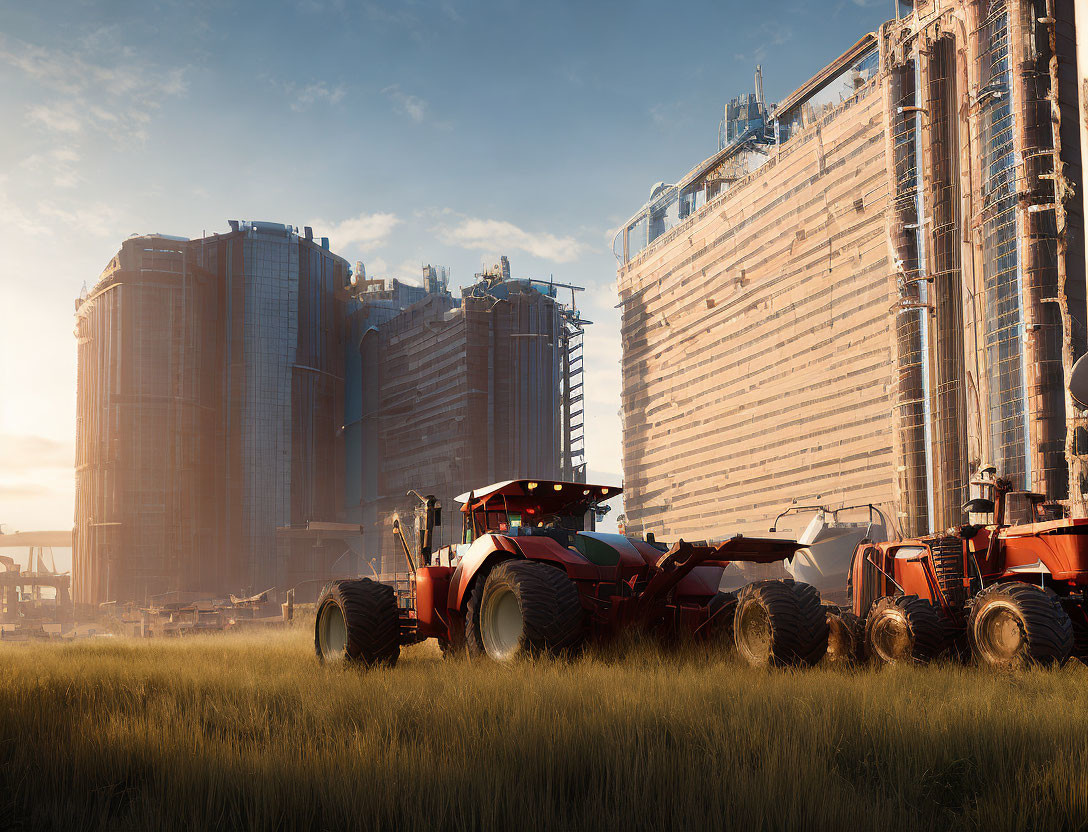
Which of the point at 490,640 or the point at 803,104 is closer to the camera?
the point at 490,640

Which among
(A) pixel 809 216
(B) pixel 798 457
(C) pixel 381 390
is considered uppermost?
(A) pixel 809 216

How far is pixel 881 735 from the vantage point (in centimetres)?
530

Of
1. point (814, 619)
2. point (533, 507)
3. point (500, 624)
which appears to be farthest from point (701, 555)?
point (533, 507)

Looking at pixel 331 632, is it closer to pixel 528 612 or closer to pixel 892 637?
pixel 528 612

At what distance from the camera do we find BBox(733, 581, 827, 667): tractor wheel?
28.6 feet

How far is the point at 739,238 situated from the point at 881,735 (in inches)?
4453

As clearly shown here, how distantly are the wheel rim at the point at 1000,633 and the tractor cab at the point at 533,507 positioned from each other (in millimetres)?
4884

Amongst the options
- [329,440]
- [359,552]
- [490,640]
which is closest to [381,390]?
[329,440]

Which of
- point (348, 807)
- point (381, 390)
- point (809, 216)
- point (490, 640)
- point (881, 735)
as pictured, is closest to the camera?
point (348, 807)

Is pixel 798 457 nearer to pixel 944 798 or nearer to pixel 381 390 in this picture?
pixel 381 390

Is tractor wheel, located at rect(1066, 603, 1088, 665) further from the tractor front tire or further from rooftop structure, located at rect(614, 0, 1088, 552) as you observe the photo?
rooftop structure, located at rect(614, 0, 1088, 552)

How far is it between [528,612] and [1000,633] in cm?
512

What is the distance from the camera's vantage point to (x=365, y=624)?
11.3 metres

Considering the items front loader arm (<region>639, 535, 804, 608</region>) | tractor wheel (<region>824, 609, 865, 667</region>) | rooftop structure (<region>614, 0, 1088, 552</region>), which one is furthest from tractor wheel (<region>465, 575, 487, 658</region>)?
rooftop structure (<region>614, 0, 1088, 552</region>)
